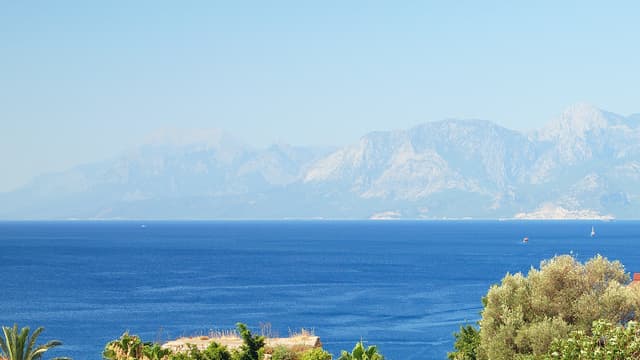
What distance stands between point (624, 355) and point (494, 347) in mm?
10720

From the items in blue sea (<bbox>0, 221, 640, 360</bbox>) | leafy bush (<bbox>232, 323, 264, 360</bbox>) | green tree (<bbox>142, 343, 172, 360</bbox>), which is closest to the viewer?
leafy bush (<bbox>232, 323, 264, 360</bbox>)

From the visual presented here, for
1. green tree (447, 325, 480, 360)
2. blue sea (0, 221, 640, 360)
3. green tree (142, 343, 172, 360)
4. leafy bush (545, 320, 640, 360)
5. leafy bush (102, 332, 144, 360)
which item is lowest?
leafy bush (545, 320, 640, 360)

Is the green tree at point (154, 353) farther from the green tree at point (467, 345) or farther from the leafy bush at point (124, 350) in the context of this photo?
the green tree at point (467, 345)

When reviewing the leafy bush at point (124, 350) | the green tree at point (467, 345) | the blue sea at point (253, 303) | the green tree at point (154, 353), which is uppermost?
the blue sea at point (253, 303)

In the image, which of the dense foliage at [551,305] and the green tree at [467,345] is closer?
the dense foliage at [551,305]

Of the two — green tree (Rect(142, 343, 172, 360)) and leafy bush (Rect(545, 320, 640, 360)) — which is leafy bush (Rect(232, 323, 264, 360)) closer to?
green tree (Rect(142, 343, 172, 360))

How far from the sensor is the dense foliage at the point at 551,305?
36.7 m

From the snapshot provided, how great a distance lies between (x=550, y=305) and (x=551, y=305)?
4 cm

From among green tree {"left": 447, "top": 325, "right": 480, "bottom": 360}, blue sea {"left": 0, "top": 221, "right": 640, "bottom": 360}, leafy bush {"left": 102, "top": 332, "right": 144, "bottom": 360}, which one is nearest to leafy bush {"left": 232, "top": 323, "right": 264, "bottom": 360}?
leafy bush {"left": 102, "top": 332, "right": 144, "bottom": 360}

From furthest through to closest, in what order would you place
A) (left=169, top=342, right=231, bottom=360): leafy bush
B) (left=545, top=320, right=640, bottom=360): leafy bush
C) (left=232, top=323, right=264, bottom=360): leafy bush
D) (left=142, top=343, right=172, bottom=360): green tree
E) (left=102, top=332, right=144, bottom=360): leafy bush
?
(left=102, top=332, right=144, bottom=360): leafy bush < (left=142, top=343, right=172, bottom=360): green tree < (left=232, top=323, right=264, bottom=360): leafy bush < (left=169, top=342, right=231, bottom=360): leafy bush < (left=545, top=320, right=640, bottom=360): leafy bush

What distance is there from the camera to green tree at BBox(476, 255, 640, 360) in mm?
36688

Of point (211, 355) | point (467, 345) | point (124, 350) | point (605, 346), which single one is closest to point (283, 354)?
point (211, 355)

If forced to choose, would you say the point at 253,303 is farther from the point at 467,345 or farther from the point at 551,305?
the point at 551,305

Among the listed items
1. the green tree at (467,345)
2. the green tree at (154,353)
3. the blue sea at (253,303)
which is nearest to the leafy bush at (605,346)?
the green tree at (467,345)
